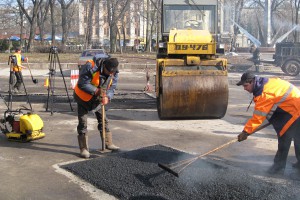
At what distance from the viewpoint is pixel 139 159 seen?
18.3 feet

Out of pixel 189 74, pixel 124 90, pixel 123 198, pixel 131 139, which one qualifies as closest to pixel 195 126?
pixel 189 74

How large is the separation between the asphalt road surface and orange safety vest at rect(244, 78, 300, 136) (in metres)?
0.67

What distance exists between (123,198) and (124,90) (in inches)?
388

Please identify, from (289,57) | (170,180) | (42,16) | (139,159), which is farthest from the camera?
(42,16)

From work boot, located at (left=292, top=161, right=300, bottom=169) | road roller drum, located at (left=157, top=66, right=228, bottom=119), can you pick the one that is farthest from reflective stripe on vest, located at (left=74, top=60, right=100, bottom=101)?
work boot, located at (left=292, top=161, right=300, bottom=169)

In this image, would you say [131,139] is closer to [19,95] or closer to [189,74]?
[189,74]

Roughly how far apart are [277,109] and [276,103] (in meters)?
0.20

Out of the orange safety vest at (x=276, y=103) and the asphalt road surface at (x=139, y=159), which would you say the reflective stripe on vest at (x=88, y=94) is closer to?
the asphalt road surface at (x=139, y=159)

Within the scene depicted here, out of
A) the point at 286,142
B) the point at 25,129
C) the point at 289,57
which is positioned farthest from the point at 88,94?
the point at 289,57

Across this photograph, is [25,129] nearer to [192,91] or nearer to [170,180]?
[170,180]

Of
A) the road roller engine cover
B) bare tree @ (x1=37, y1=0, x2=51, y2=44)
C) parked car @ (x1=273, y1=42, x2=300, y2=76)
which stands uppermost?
bare tree @ (x1=37, y1=0, x2=51, y2=44)

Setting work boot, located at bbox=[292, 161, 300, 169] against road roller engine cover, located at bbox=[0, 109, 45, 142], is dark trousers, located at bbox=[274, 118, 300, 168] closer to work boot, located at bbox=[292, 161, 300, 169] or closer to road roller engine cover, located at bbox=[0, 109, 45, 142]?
work boot, located at bbox=[292, 161, 300, 169]

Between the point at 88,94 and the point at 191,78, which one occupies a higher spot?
the point at 191,78

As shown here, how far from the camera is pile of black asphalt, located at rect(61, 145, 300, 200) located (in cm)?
428
